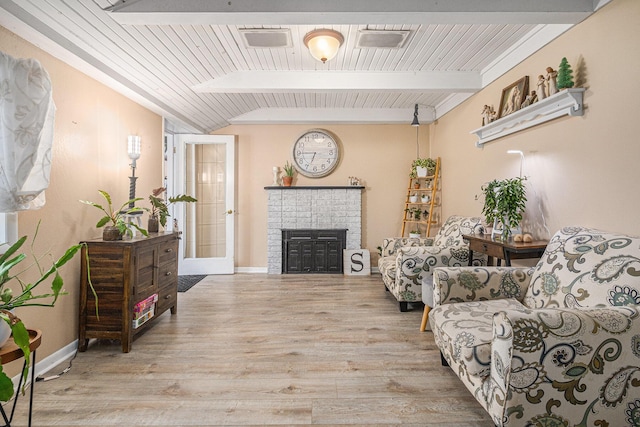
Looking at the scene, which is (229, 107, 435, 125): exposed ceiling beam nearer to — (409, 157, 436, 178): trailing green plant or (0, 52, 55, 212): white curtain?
(409, 157, 436, 178): trailing green plant

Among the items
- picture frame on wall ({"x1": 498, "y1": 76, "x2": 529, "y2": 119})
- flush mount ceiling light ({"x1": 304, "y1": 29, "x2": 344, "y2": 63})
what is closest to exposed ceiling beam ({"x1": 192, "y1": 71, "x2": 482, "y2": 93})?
picture frame on wall ({"x1": 498, "y1": 76, "x2": 529, "y2": 119})

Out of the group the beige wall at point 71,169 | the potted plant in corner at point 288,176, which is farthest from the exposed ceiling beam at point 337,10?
the potted plant in corner at point 288,176

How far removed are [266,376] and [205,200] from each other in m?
3.45

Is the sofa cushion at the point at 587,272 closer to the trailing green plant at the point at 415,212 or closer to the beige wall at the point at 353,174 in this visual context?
the trailing green plant at the point at 415,212

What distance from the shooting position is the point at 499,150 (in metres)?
3.10

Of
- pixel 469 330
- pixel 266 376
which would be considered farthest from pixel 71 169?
pixel 469 330

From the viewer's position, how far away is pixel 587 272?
1.68 m

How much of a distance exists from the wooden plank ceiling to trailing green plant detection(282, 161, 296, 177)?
944 mm

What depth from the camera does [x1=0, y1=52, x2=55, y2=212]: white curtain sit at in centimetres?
172

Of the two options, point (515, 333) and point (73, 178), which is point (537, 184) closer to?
point (515, 333)

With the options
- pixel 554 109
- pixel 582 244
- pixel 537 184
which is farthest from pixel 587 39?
pixel 582 244

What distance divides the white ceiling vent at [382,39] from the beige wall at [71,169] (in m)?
2.26

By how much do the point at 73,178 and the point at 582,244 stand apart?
3.47 metres

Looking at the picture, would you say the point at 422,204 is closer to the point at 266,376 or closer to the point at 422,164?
the point at 422,164
